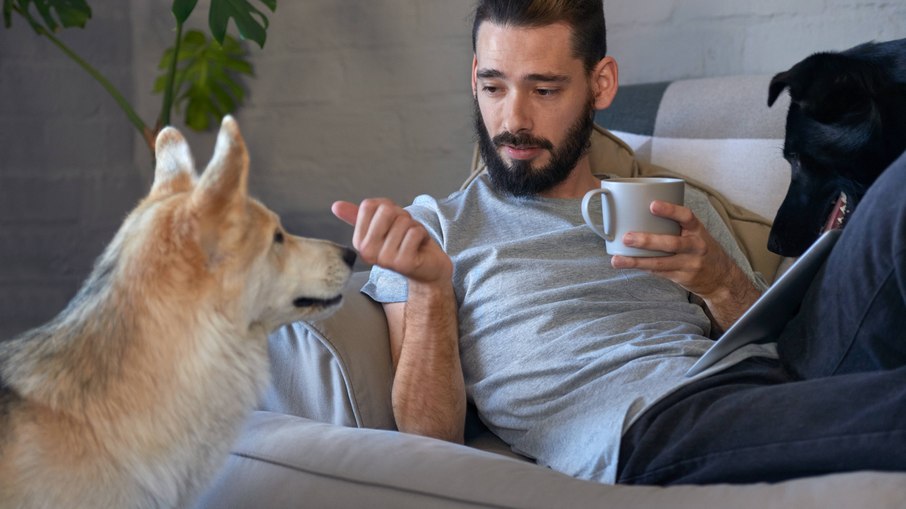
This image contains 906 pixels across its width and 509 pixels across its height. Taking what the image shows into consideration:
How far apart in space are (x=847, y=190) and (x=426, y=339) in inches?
36.0

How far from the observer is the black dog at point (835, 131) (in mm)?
1694

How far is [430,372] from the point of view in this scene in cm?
147

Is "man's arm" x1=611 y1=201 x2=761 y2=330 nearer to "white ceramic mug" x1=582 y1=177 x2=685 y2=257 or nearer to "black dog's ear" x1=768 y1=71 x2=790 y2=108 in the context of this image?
"white ceramic mug" x1=582 y1=177 x2=685 y2=257

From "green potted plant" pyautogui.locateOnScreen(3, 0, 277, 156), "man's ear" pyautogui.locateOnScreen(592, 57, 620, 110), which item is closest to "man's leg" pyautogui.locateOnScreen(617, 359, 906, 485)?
"man's ear" pyautogui.locateOnScreen(592, 57, 620, 110)

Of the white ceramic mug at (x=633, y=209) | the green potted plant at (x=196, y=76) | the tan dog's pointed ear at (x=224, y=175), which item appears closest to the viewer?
the tan dog's pointed ear at (x=224, y=175)

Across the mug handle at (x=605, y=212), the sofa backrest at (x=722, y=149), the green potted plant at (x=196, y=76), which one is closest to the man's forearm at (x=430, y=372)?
the mug handle at (x=605, y=212)

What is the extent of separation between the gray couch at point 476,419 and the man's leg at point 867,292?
22cm

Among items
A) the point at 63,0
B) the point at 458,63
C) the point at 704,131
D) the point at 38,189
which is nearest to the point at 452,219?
the point at 704,131

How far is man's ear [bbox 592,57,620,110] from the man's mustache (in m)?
0.18

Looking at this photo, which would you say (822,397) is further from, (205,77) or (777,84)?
(205,77)

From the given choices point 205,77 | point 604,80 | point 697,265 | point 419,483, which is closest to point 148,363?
point 419,483

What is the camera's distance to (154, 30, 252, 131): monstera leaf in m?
A: 2.67

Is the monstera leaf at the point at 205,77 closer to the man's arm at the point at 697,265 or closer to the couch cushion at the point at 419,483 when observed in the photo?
the couch cushion at the point at 419,483

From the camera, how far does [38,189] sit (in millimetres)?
2703
